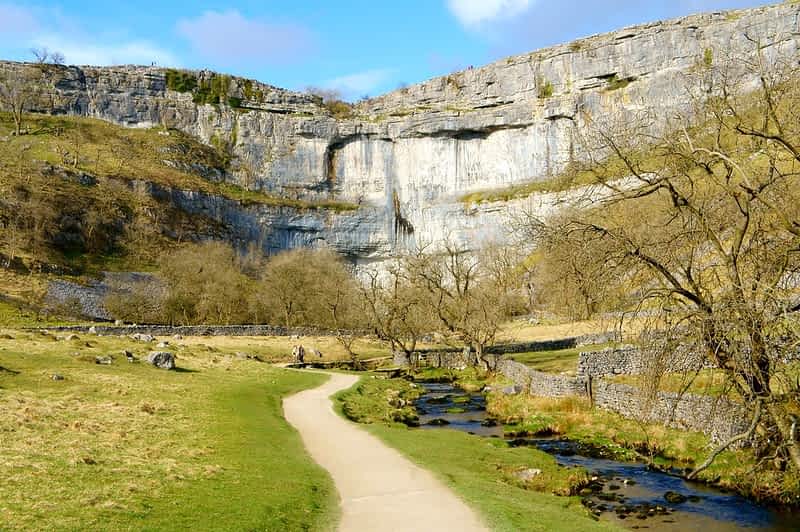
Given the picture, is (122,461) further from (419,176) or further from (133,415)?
(419,176)

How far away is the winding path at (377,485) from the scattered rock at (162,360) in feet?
36.2

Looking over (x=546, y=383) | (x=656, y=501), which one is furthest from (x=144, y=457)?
(x=546, y=383)

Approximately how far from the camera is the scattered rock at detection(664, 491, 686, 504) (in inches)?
616

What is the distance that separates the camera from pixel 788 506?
14.3m

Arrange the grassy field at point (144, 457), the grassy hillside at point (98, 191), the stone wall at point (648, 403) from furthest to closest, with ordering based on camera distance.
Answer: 1. the grassy hillside at point (98, 191)
2. the stone wall at point (648, 403)
3. the grassy field at point (144, 457)

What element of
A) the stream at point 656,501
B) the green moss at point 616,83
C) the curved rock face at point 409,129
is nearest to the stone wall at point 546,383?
the stream at point 656,501

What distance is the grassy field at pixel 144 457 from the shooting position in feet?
34.0

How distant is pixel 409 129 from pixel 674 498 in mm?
111339

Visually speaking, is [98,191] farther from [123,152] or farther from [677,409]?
[677,409]

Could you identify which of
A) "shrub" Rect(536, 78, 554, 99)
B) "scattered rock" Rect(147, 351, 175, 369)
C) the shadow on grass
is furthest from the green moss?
"scattered rock" Rect(147, 351, 175, 369)

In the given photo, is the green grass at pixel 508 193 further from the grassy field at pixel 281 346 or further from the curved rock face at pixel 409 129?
the grassy field at pixel 281 346

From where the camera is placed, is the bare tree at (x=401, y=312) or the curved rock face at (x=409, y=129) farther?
the curved rock face at (x=409, y=129)

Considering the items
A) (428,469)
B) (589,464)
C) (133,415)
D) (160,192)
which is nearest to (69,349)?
(133,415)

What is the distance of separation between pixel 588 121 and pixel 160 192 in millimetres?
98545
